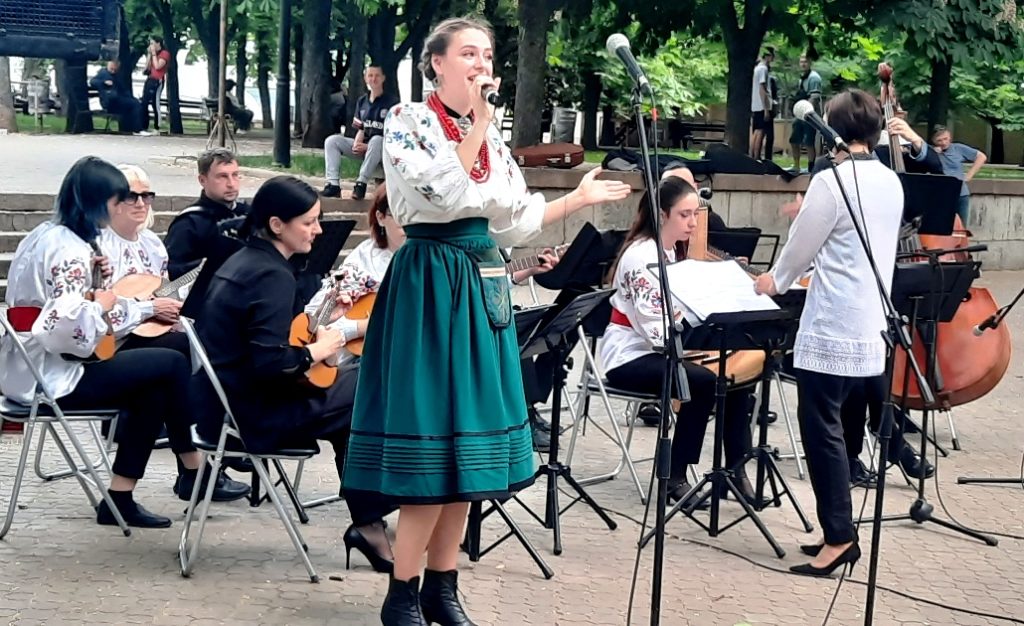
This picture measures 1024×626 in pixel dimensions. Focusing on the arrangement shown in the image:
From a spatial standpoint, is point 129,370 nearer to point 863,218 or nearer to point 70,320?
point 70,320

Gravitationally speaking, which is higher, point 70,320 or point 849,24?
point 849,24

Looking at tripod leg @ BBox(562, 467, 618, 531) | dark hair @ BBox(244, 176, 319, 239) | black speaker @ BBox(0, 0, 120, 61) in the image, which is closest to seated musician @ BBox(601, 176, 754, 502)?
tripod leg @ BBox(562, 467, 618, 531)

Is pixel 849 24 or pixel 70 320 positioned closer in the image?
pixel 70 320

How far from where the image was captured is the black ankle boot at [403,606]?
15.3 feet

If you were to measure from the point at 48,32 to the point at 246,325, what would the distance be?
2.13 m

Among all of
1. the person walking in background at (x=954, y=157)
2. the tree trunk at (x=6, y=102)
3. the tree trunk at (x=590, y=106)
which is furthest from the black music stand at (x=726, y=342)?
the tree trunk at (x=6, y=102)

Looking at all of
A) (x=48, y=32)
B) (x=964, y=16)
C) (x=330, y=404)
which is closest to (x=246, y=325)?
(x=330, y=404)

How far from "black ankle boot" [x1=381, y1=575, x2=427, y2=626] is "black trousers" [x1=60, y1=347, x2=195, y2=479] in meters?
1.84

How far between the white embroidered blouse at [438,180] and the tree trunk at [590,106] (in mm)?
27481

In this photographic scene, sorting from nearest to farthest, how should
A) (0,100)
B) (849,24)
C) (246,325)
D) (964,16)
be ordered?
1. (246,325)
2. (964,16)
3. (849,24)
4. (0,100)

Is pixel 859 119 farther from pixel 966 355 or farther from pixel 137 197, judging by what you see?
pixel 137 197

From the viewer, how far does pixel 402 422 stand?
4484mm

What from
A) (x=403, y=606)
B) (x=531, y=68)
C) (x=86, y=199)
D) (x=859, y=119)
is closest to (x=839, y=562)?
(x=859, y=119)

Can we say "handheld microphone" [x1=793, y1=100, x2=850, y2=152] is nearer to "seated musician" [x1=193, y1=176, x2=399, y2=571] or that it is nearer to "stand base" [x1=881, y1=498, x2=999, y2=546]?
"seated musician" [x1=193, y1=176, x2=399, y2=571]
